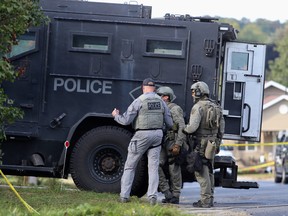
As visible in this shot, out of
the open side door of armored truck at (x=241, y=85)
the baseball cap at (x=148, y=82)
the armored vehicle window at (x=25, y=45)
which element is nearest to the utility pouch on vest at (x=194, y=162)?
the baseball cap at (x=148, y=82)

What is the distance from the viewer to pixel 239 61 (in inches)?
634

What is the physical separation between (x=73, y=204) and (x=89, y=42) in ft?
10.5

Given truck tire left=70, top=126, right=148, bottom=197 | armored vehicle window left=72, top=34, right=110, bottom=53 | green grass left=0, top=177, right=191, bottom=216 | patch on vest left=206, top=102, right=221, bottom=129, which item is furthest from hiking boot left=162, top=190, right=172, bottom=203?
armored vehicle window left=72, top=34, right=110, bottom=53

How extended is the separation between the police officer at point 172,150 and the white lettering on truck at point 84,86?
0.92m

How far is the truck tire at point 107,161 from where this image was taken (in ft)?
50.2

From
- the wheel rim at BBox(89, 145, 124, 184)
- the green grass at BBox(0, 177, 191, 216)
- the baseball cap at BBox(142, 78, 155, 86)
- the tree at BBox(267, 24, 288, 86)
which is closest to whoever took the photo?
the green grass at BBox(0, 177, 191, 216)

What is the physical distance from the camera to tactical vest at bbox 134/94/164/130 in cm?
1412

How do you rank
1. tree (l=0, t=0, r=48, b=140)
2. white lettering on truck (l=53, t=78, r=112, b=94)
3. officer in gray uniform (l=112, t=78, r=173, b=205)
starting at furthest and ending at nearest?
white lettering on truck (l=53, t=78, r=112, b=94) < officer in gray uniform (l=112, t=78, r=173, b=205) < tree (l=0, t=0, r=48, b=140)

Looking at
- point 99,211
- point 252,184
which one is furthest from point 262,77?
point 99,211

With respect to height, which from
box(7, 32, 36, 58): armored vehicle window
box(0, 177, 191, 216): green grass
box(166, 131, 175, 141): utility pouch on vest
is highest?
box(7, 32, 36, 58): armored vehicle window

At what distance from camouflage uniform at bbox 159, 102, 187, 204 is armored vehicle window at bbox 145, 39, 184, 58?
937 mm

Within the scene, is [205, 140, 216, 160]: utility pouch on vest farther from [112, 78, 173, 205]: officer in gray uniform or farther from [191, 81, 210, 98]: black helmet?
[112, 78, 173, 205]: officer in gray uniform

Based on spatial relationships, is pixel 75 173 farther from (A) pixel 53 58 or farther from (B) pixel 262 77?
Answer: (B) pixel 262 77

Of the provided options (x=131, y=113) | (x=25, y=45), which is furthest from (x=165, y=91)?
(x=25, y=45)
